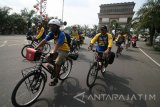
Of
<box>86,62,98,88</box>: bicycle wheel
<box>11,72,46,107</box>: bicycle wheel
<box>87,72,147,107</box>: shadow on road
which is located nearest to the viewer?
<box>11,72,46,107</box>: bicycle wheel

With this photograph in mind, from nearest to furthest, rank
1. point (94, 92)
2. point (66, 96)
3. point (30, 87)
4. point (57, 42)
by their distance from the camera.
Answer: point (30, 87) < point (57, 42) < point (66, 96) < point (94, 92)

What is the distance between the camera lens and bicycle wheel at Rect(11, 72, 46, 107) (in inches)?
149

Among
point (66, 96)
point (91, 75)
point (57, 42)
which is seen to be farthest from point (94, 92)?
point (57, 42)

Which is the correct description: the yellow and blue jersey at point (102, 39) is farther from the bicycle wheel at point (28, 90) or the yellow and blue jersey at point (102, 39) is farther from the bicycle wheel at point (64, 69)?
the bicycle wheel at point (28, 90)

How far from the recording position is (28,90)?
4.23m

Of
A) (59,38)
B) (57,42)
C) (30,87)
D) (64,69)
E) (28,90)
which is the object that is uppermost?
(59,38)

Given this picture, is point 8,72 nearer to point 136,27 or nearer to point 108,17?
point 136,27

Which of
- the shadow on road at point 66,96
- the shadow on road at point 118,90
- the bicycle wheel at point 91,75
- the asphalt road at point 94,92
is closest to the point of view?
the shadow on road at point 66,96

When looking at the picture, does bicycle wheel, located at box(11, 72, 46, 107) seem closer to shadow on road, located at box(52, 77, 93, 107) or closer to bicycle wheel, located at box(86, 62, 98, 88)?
shadow on road, located at box(52, 77, 93, 107)

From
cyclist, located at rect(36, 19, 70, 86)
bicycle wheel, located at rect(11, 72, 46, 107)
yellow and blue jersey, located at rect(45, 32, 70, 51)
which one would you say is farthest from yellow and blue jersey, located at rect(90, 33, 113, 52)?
bicycle wheel, located at rect(11, 72, 46, 107)

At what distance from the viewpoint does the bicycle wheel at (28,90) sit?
3.79 meters

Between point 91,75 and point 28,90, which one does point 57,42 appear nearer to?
point 28,90

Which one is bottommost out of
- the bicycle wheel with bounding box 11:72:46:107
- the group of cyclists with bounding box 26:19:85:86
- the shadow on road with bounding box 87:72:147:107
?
the shadow on road with bounding box 87:72:147:107

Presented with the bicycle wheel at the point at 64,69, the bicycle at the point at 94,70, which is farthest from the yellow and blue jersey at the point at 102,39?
the bicycle wheel at the point at 64,69
